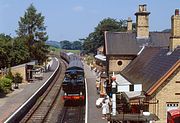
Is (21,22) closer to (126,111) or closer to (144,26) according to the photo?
(144,26)

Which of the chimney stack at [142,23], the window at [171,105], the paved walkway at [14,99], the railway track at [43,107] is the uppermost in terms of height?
the chimney stack at [142,23]

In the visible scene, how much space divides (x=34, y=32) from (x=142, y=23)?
33.3 meters

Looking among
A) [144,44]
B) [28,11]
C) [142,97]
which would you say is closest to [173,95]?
[142,97]

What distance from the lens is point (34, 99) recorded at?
36.3 metres

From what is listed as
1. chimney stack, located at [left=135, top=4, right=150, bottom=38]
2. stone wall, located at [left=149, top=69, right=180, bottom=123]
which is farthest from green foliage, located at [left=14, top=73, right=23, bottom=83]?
stone wall, located at [left=149, top=69, right=180, bottom=123]

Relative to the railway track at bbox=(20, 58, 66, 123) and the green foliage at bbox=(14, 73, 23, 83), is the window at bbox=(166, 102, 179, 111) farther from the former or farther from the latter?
the green foliage at bbox=(14, 73, 23, 83)

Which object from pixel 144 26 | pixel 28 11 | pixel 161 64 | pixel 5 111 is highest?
pixel 28 11

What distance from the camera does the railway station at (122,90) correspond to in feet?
73.1

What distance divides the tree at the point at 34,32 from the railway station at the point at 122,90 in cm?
1702

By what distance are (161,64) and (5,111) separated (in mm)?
11394

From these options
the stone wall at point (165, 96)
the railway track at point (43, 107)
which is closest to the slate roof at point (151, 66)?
the stone wall at point (165, 96)

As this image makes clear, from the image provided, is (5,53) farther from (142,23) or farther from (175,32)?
(175,32)

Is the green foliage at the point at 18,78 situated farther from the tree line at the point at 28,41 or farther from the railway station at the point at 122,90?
the tree line at the point at 28,41

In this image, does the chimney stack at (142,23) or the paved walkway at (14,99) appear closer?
the paved walkway at (14,99)
